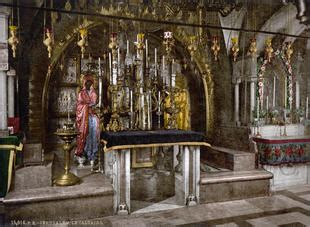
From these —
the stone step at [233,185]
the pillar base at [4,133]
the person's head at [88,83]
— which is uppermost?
the person's head at [88,83]

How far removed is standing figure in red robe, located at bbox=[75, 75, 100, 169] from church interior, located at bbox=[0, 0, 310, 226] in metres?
0.03

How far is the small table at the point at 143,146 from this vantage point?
224 inches

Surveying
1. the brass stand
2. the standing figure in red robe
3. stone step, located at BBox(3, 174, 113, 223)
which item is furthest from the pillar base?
the standing figure in red robe

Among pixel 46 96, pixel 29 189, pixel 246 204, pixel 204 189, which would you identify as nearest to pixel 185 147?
pixel 204 189

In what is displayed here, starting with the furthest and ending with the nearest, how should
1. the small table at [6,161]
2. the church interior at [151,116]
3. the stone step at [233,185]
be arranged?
the stone step at [233,185] < the church interior at [151,116] < the small table at [6,161]

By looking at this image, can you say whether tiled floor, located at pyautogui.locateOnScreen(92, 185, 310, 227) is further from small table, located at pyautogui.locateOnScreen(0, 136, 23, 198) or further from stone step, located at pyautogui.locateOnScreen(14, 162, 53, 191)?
small table, located at pyautogui.locateOnScreen(0, 136, 23, 198)

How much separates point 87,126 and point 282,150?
5308mm

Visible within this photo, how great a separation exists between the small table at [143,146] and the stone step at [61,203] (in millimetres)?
245

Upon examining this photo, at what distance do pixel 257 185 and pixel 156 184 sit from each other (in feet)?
8.63

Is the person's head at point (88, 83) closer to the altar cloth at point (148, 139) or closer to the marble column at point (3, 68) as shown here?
the altar cloth at point (148, 139)

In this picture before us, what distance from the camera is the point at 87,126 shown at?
764cm

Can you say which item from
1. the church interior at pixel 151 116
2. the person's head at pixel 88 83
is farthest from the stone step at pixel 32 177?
the person's head at pixel 88 83

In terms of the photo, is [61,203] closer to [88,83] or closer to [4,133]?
[4,133]

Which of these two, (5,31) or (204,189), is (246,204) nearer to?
(204,189)
